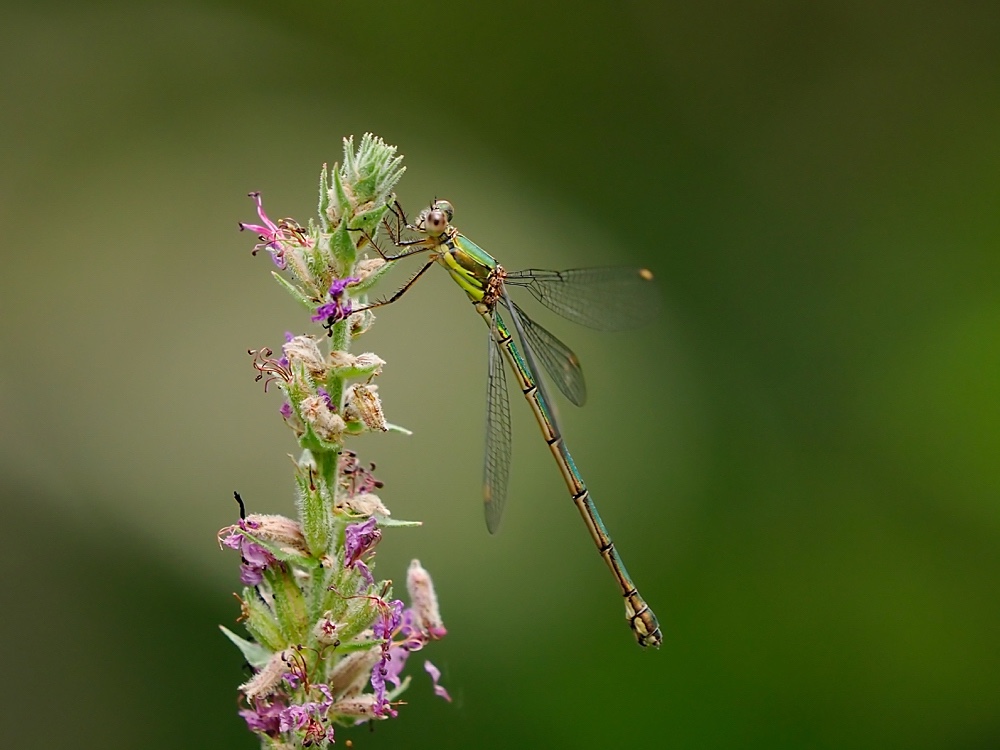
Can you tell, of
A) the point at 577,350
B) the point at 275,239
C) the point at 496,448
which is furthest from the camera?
the point at 577,350

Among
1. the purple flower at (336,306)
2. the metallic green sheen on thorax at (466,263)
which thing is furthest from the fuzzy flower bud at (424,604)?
the metallic green sheen on thorax at (466,263)

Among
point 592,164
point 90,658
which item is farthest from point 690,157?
point 90,658

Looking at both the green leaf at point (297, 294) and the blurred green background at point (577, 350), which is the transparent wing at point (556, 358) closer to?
the blurred green background at point (577, 350)

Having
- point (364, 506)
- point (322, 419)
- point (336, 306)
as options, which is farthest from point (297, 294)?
point (364, 506)

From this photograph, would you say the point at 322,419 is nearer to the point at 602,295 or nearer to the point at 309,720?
the point at 309,720

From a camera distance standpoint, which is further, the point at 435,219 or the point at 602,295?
the point at 602,295

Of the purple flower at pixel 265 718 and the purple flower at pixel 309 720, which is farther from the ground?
the purple flower at pixel 265 718

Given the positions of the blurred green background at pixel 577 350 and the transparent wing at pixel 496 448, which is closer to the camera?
the transparent wing at pixel 496 448

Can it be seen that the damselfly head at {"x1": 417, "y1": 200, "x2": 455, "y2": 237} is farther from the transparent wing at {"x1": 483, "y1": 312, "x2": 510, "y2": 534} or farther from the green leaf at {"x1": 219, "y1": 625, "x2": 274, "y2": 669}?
the green leaf at {"x1": 219, "y1": 625, "x2": 274, "y2": 669}
